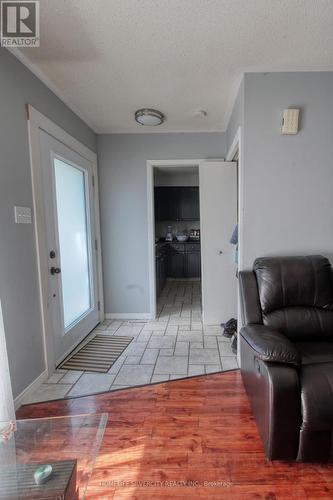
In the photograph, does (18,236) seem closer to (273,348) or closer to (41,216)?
(41,216)

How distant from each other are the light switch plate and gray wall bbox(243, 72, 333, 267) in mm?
1723

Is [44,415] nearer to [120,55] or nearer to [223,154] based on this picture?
[120,55]

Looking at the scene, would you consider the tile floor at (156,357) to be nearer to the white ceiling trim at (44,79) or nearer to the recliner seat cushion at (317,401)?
the recliner seat cushion at (317,401)

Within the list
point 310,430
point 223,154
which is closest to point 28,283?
point 310,430

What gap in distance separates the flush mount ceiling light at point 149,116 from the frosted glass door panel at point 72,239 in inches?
35.1

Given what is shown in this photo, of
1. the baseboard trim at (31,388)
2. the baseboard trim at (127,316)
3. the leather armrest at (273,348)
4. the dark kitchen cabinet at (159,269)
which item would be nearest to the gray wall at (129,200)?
the baseboard trim at (127,316)

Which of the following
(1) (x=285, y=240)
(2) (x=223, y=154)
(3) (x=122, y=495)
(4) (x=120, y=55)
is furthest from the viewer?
(2) (x=223, y=154)

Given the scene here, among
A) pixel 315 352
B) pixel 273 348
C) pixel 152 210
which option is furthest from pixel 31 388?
pixel 152 210

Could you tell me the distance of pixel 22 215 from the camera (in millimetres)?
1857

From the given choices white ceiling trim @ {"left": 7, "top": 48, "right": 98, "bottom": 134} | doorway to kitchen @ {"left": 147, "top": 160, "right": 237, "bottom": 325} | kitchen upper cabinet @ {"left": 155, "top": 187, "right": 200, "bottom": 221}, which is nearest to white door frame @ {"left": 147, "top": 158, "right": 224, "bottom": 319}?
doorway to kitchen @ {"left": 147, "top": 160, "right": 237, "bottom": 325}

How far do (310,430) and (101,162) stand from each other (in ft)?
10.9

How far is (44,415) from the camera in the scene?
5.59ft

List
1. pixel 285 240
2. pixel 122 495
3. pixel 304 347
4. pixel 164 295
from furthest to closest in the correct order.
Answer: pixel 164 295, pixel 285 240, pixel 304 347, pixel 122 495

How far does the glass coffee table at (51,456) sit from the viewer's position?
96cm
